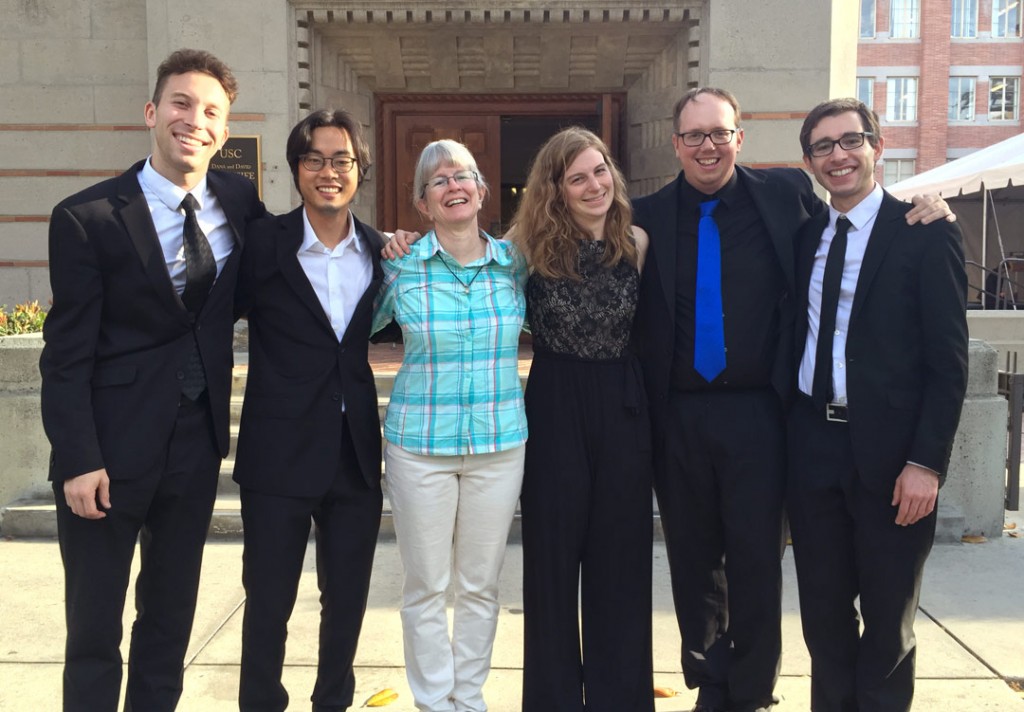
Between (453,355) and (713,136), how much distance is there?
1.28 m

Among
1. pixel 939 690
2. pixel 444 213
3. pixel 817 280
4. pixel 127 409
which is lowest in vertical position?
pixel 939 690

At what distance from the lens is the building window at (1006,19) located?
42.2 metres

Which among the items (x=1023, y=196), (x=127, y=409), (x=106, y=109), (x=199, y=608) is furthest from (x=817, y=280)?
(x=1023, y=196)

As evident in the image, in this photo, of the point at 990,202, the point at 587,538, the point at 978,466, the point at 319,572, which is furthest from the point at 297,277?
the point at 990,202

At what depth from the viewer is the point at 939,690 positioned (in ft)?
12.5

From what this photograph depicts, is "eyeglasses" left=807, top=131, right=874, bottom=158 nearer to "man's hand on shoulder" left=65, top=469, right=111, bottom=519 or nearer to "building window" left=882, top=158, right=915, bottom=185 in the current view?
"man's hand on shoulder" left=65, top=469, right=111, bottom=519

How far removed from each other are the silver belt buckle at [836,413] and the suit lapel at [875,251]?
301 millimetres

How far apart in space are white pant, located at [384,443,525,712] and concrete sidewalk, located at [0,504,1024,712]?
1.47 ft

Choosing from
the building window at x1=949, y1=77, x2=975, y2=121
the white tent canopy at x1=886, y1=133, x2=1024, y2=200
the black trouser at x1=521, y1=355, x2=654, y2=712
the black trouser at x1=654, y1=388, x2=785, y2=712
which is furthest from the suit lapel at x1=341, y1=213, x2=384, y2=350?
the building window at x1=949, y1=77, x2=975, y2=121

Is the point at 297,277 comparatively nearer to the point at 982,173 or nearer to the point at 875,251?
the point at 875,251

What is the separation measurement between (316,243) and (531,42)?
5462 millimetres

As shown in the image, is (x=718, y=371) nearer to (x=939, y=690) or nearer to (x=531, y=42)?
(x=939, y=690)

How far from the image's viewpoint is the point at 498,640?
4.34 m

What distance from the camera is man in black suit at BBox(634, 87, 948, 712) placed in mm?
3346
